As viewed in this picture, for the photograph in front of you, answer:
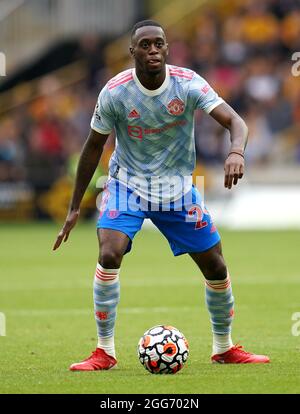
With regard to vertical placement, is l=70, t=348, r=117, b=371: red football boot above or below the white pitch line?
below

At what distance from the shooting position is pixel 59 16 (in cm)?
3219

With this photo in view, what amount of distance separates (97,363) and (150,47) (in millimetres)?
2253

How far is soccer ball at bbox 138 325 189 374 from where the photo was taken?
8133 millimetres

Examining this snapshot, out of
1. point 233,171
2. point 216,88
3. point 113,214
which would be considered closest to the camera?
point 233,171

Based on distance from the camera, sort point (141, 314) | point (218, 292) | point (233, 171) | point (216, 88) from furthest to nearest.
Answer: point (216, 88) < point (141, 314) < point (218, 292) < point (233, 171)

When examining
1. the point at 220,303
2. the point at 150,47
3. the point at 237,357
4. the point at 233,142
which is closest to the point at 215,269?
the point at 220,303

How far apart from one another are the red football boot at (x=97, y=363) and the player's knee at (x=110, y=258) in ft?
2.07

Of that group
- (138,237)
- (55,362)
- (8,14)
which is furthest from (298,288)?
(8,14)

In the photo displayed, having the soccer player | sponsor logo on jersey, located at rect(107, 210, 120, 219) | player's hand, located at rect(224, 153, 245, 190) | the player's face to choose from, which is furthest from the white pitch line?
player's hand, located at rect(224, 153, 245, 190)

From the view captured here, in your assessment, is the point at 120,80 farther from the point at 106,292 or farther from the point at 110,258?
the point at 106,292

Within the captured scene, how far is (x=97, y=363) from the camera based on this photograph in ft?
27.5

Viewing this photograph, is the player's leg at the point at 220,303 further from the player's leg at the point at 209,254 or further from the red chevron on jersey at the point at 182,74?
the red chevron on jersey at the point at 182,74

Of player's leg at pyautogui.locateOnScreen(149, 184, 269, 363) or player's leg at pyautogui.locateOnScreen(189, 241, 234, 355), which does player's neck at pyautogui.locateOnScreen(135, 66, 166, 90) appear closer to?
player's leg at pyautogui.locateOnScreen(149, 184, 269, 363)
